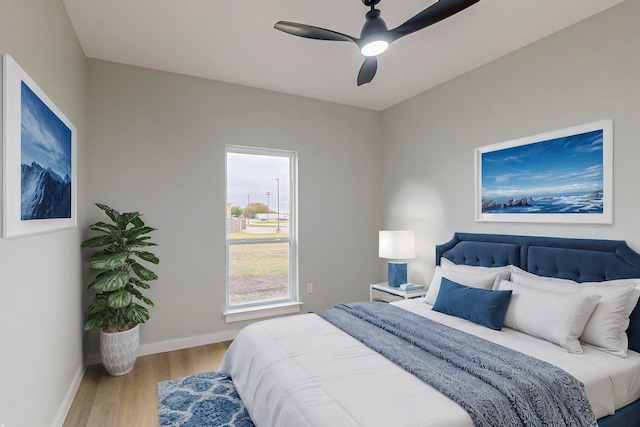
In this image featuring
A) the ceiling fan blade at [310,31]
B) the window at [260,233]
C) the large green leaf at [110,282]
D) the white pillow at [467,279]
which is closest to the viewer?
the ceiling fan blade at [310,31]

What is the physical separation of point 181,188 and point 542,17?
3.44 m

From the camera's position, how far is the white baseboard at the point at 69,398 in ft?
7.27

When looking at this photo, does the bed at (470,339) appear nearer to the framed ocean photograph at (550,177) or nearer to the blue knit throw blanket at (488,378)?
the blue knit throw blanket at (488,378)

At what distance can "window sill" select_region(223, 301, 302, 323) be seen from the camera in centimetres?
377

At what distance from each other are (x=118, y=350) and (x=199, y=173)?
1.78 m

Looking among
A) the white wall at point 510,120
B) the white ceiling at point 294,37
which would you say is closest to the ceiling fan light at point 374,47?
the white ceiling at point 294,37

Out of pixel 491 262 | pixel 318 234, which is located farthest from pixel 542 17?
pixel 318 234

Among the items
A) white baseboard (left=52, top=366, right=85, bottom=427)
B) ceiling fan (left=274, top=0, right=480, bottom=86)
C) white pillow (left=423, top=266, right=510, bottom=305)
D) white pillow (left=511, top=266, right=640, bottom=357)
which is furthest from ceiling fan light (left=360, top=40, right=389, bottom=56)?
white baseboard (left=52, top=366, right=85, bottom=427)

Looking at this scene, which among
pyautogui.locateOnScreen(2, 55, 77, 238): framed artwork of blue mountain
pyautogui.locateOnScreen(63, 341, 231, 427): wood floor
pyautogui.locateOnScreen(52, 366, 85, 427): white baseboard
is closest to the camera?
pyautogui.locateOnScreen(2, 55, 77, 238): framed artwork of blue mountain

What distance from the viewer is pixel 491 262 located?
3.12m

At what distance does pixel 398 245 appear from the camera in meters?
3.93

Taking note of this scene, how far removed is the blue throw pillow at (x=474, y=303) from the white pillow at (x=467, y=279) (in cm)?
11

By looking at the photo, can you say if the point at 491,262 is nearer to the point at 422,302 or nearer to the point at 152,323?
the point at 422,302

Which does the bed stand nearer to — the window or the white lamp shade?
the white lamp shade
